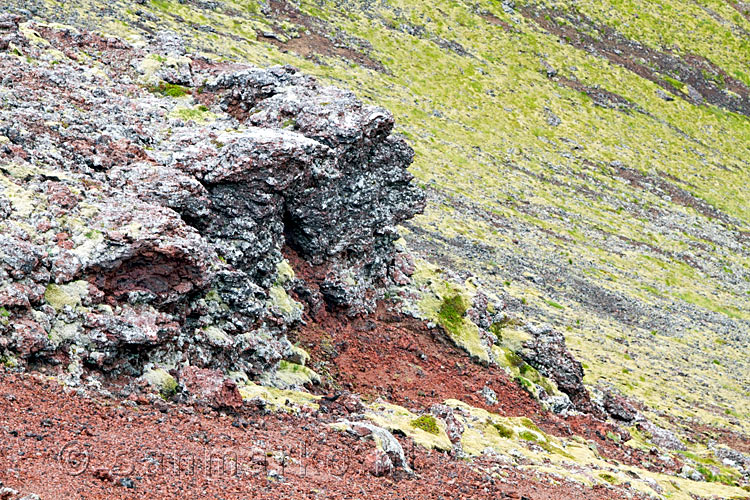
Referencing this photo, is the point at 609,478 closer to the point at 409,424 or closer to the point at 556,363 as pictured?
the point at 409,424

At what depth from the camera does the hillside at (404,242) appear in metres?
21.3

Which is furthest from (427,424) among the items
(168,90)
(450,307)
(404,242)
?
(168,90)

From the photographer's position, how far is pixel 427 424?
22.3 m

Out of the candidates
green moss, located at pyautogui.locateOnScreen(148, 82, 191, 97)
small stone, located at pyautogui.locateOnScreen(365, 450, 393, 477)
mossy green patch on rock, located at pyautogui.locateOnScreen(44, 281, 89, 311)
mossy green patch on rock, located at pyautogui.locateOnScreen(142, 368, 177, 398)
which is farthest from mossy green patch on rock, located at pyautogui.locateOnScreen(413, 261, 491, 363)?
mossy green patch on rock, located at pyautogui.locateOnScreen(44, 281, 89, 311)

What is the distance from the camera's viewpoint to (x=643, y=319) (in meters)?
56.7

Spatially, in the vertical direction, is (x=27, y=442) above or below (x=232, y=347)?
above

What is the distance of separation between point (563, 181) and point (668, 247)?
13.4 meters

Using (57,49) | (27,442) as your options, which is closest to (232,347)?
(27,442)

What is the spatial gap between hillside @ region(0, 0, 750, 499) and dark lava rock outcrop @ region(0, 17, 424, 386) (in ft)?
0.34

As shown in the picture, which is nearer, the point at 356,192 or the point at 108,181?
the point at 108,181

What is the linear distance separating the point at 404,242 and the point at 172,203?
14.7 metres

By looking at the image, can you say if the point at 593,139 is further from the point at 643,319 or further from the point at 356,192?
the point at 356,192

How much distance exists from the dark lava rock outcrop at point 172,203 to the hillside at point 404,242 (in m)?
0.10

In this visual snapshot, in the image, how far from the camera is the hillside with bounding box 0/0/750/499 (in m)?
21.3
